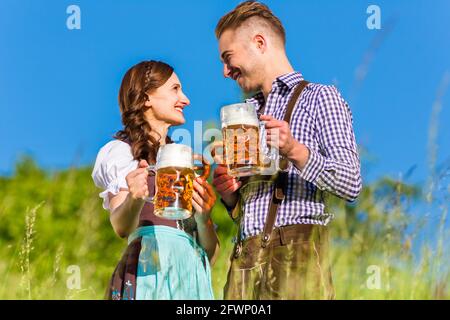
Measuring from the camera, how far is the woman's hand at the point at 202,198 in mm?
2941

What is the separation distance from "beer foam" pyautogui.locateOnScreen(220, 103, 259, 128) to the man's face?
39 cm

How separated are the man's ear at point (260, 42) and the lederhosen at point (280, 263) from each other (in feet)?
2.20

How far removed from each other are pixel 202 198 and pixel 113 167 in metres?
0.47

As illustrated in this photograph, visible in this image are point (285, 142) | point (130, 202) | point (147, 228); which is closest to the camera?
point (285, 142)

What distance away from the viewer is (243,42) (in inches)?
127

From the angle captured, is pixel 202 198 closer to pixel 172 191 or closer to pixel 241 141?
pixel 172 191

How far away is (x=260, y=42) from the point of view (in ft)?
10.7

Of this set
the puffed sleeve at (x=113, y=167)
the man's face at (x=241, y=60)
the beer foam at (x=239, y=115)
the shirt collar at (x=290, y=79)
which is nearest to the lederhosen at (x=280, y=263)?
the beer foam at (x=239, y=115)

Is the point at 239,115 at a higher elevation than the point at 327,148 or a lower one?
higher

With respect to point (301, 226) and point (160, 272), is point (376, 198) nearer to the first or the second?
point (301, 226)

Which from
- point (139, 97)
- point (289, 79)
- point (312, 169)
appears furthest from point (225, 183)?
point (139, 97)

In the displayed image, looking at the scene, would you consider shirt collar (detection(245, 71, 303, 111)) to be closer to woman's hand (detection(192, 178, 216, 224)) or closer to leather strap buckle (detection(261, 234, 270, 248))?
woman's hand (detection(192, 178, 216, 224))
